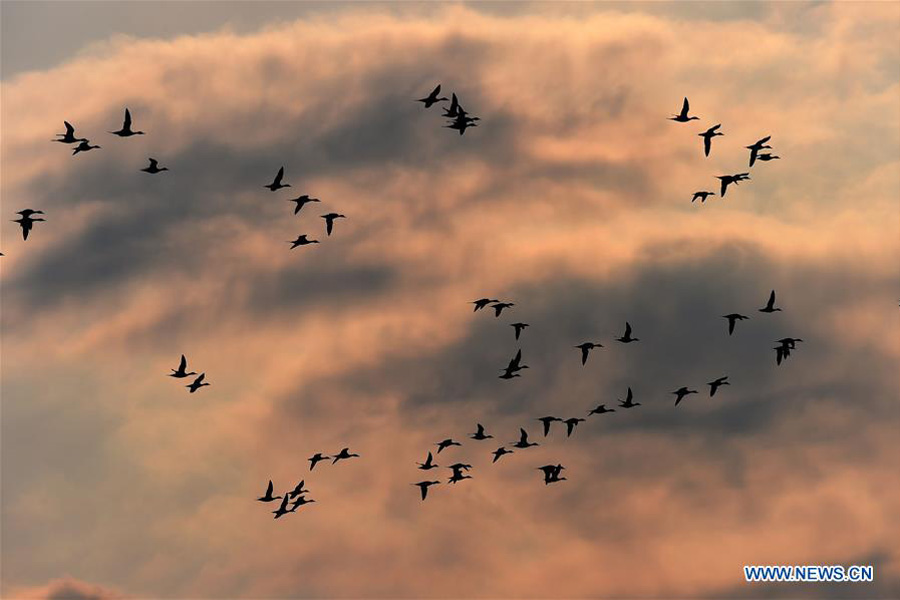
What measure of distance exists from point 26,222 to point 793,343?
71.1 meters

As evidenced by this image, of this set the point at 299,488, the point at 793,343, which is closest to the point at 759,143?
the point at 793,343

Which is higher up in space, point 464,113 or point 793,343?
point 464,113

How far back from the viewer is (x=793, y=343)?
560ft

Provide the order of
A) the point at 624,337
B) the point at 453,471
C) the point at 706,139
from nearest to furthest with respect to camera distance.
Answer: the point at 706,139, the point at 624,337, the point at 453,471

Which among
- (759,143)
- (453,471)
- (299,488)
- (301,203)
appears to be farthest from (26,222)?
(759,143)

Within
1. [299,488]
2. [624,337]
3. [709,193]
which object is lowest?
[299,488]

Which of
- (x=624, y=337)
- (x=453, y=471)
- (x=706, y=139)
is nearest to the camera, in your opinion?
(x=706, y=139)

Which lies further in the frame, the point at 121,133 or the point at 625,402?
the point at 625,402

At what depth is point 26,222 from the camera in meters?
159

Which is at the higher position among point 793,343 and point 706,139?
point 706,139

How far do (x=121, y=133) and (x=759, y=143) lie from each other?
5657 centimetres

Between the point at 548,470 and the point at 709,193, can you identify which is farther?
the point at 548,470

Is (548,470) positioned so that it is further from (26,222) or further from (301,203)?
(26,222)

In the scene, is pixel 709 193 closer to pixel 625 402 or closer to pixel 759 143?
pixel 759 143
